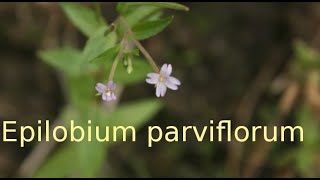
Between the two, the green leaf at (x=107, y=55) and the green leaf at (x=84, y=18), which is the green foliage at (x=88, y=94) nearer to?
the green leaf at (x=84, y=18)

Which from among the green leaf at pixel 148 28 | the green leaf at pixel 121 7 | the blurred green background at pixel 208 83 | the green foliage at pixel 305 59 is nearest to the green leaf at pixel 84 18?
the green leaf at pixel 121 7

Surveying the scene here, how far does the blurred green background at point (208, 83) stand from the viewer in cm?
221

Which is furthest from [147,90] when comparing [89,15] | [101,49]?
[101,49]

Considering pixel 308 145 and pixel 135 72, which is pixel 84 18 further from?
pixel 308 145

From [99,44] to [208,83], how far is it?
36.0 inches

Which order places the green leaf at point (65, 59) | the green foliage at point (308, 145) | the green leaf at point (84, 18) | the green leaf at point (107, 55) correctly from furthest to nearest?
1. the green foliage at point (308, 145)
2. the green leaf at point (65, 59)
3. the green leaf at point (84, 18)
4. the green leaf at point (107, 55)

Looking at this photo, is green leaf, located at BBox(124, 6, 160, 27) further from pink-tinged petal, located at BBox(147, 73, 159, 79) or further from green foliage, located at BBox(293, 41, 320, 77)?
green foliage, located at BBox(293, 41, 320, 77)

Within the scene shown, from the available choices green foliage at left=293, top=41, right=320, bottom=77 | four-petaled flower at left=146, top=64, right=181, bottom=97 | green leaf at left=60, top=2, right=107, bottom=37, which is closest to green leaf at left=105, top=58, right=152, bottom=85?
green leaf at left=60, top=2, right=107, bottom=37

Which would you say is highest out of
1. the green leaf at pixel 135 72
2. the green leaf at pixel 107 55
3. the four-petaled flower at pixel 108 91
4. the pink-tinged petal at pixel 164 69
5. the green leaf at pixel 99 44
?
the green leaf at pixel 135 72

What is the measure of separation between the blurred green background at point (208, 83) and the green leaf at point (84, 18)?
454mm

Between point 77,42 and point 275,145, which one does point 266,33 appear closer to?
point 275,145

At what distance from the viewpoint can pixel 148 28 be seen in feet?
4.77

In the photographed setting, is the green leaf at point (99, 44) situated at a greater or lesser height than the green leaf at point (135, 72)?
lesser

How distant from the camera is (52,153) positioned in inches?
83.7
